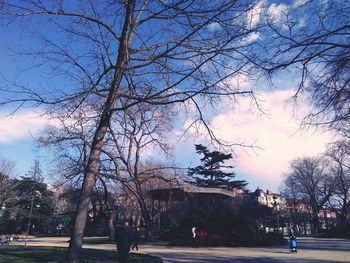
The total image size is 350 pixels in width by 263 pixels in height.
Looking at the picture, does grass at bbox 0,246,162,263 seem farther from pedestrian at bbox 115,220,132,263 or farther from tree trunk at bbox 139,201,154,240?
tree trunk at bbox 139,201,154,240

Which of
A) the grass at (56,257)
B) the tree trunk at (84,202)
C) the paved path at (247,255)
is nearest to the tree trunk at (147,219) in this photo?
the paved path at (247,255)

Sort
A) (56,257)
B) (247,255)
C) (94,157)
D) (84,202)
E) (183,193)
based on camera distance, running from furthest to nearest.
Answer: (183,193) → (247,255) → (56,257) → (94,157) → (84,202)

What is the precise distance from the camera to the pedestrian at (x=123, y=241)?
10.5 meters

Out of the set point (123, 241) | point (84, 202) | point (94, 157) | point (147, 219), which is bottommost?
point (123, 241)

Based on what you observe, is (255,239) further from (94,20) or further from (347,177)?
(347,177)

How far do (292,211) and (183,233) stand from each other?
5826cm

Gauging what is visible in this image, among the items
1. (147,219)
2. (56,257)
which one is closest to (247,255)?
(56,257)

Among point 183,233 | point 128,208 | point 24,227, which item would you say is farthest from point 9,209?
point 183,233

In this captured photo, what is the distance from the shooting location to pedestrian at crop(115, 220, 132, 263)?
34.4ft

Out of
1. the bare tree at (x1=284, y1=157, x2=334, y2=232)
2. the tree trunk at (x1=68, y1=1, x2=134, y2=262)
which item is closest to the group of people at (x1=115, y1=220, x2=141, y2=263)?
the tree trunk at (x1=68, y1=1, x2=134, y2=262)

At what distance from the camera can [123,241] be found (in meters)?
10.5

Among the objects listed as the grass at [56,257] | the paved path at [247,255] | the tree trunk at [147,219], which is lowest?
the paved path at [247,255]

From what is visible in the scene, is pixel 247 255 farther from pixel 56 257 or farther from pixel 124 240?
pixel 56 257

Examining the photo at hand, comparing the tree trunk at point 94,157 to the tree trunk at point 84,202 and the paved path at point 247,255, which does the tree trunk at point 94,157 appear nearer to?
the tree trunk at point 84,202
